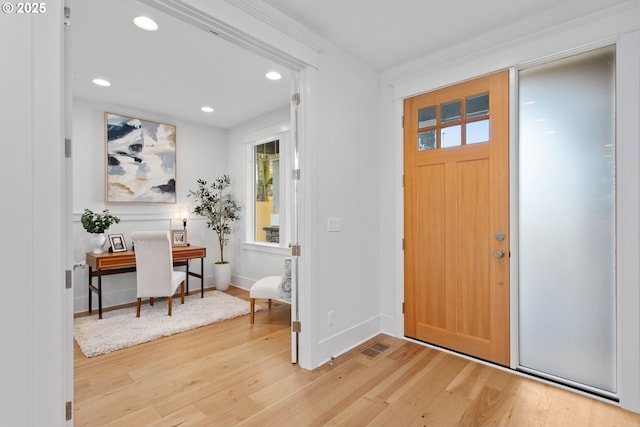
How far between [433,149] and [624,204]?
1.36 meters

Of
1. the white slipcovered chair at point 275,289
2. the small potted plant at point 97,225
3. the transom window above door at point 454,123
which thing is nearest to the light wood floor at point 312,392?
the white slipcovered chair at point 275,289

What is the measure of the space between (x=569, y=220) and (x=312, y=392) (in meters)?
2.20

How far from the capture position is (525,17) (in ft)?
7.42

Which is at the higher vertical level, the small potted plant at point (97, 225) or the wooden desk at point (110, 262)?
the small potted plant at point (97, 225)

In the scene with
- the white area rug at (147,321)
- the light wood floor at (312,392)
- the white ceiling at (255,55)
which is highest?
the white ceiling at (255,55)

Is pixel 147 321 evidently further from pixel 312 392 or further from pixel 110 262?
pixel 312 392

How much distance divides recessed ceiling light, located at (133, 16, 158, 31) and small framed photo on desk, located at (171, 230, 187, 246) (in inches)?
118

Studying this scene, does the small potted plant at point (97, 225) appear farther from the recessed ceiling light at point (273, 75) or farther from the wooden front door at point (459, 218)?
the wooden front door at point (459, 218)

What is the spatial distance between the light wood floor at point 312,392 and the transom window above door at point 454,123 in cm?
188

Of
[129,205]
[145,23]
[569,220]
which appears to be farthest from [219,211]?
[569,220]

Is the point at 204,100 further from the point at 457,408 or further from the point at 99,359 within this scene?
the point at 457,408

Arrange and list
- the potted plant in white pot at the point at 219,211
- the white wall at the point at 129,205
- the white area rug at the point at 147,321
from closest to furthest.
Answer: the white area rug at the point at 147,321
the white wall at the point at 129,205
the potted plant in white pot at the point at 219,211

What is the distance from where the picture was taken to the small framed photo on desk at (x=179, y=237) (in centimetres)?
461

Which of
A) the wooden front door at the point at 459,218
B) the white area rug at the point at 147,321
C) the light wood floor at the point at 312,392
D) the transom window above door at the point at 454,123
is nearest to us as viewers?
the light wood floor at the point at 312,392
